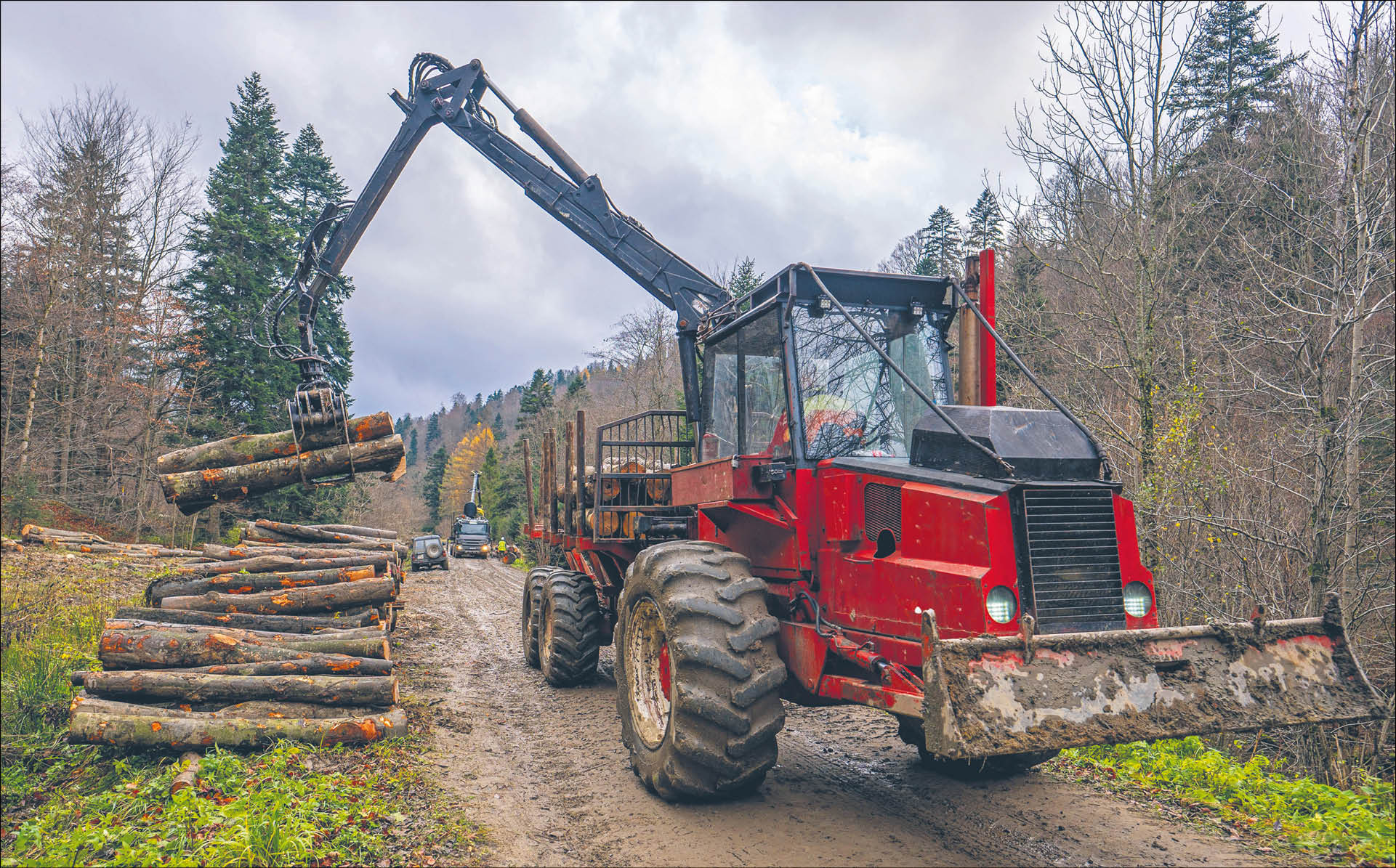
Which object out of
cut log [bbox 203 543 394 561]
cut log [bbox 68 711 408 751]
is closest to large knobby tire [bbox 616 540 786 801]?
cut log [bbox 68 711 408 751]

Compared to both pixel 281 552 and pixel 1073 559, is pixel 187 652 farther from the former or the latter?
pixel 1073 559

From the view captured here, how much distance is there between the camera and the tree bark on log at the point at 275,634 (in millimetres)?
7070

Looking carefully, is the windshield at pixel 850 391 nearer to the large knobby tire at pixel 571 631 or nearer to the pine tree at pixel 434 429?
the large knobby tire at pixel 571 631

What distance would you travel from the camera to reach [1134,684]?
3.69 m

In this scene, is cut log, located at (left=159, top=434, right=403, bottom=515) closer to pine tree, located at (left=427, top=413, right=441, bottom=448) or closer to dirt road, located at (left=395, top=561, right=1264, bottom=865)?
dirt road, located at (left=395, top=561, right=1264, bottom=865)

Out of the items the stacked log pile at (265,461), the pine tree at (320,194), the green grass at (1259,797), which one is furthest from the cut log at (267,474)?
the pine tree at (320,194)

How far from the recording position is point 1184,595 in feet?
31.0

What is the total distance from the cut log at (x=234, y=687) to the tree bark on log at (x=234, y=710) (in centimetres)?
6

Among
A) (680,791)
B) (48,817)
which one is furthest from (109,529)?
(680,791)

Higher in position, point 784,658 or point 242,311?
point 242,311

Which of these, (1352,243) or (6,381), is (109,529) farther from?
(1352,243)

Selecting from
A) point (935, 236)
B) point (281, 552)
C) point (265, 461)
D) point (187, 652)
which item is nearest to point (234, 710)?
point (187, 652)

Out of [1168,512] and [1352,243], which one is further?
[1168,512]

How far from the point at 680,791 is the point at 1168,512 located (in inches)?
282
